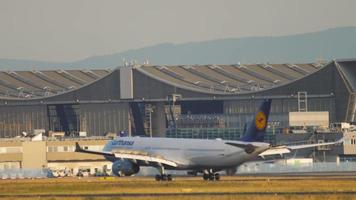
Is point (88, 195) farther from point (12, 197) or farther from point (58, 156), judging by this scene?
point (58, 156)

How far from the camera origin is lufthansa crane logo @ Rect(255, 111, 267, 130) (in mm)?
124938

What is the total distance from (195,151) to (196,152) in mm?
180

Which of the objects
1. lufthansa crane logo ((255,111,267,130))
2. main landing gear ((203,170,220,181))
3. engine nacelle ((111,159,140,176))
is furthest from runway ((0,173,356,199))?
engine nacelle ((111,159,140,176))

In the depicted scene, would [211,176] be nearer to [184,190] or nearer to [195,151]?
[195,151]

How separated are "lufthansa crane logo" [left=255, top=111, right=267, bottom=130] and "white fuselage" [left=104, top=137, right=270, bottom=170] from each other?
316cm

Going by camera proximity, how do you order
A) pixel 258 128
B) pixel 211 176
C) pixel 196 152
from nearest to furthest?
pixel 211 176 → pixel 258 128 → pixel 196 152

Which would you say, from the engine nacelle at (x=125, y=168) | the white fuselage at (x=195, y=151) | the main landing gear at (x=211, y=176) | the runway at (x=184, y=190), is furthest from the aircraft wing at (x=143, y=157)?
the runway at (x=184, y=190)

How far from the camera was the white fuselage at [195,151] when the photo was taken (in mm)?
122863

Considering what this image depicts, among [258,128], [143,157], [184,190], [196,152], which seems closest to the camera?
[184,190]

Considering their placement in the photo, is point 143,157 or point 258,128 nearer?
point 258,128

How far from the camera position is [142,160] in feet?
425

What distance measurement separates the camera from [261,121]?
125625 mm

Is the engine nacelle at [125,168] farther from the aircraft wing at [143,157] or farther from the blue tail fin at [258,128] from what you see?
the blue tail fin at [258,128]

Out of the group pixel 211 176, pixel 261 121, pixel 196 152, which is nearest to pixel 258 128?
pixel 261 121
